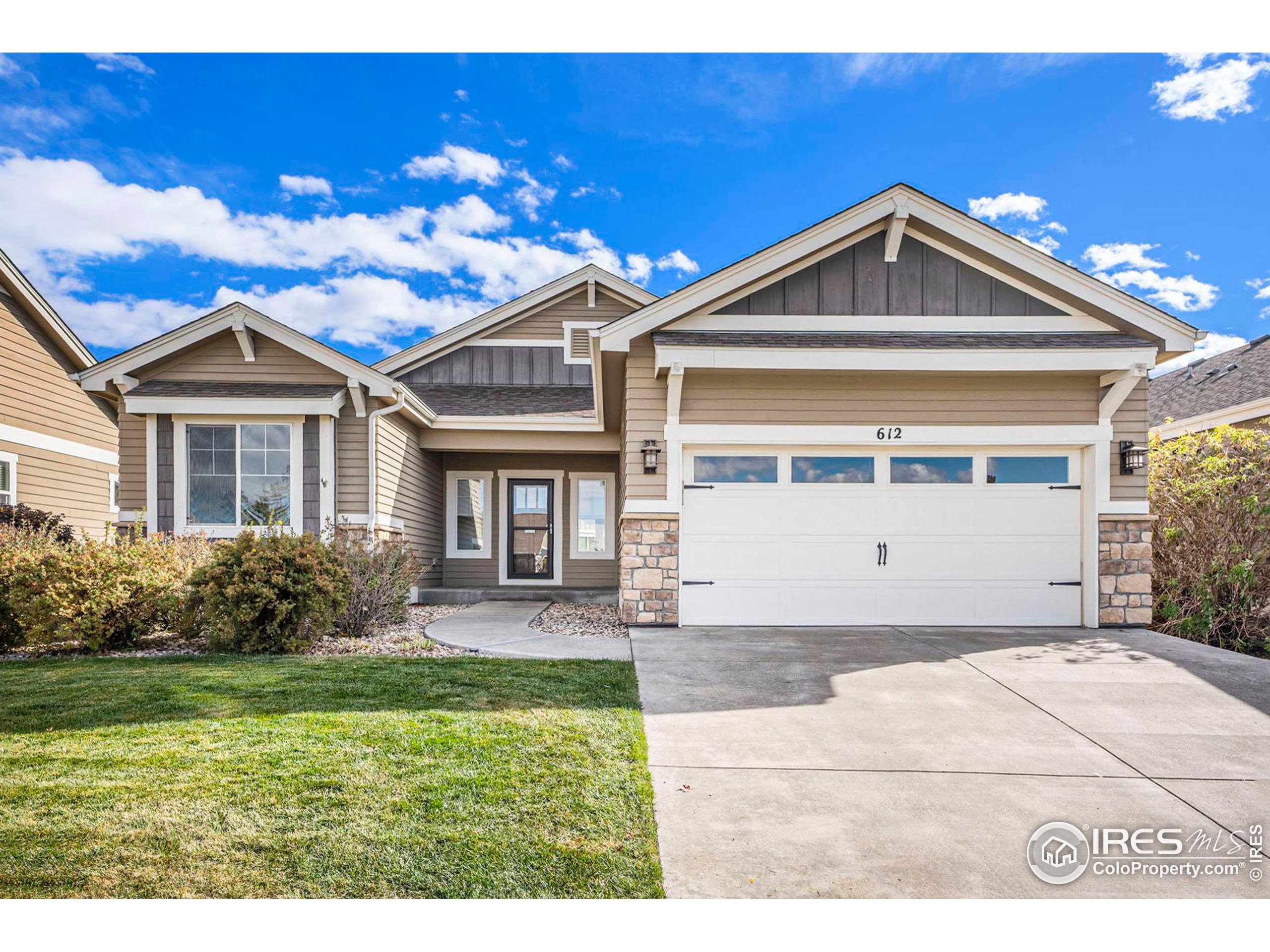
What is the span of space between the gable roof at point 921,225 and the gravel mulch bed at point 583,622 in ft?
10.4

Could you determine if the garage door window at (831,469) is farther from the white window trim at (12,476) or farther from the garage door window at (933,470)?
the white window trim at (12,476)

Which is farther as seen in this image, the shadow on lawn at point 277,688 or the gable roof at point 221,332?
the gable roof at point 221,332

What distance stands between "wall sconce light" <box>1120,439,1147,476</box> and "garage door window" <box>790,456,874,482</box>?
2.76 m

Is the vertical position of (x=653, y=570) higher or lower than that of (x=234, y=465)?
lower

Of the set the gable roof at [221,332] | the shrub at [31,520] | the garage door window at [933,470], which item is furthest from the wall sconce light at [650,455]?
the shrub at [31,520]

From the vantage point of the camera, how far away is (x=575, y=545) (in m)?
12.8

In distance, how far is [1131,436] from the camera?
772 cm

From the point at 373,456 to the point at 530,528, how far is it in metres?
3.85

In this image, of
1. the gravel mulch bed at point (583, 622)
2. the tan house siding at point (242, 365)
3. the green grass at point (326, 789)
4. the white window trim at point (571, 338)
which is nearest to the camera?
the green grass at point (326, 789)

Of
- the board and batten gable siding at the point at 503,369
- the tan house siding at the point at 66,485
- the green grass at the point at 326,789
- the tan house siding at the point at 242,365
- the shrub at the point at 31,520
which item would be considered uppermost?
the board and batten gable siding at the point at 503,369

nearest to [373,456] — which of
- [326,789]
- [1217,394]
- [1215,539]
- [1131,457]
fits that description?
[326,789]

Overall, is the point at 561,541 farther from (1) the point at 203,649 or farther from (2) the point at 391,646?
(1) the point at 203,649

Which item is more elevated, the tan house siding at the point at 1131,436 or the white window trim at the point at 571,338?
the white window trim at the point at 571,338

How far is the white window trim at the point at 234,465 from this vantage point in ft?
30.8
